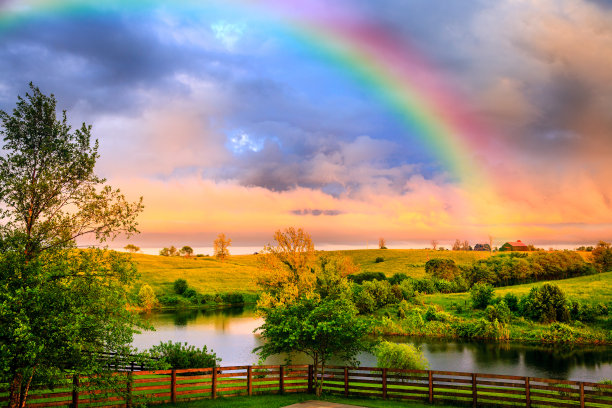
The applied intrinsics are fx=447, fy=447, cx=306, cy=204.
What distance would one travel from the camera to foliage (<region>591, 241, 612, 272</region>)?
11094 centimetres

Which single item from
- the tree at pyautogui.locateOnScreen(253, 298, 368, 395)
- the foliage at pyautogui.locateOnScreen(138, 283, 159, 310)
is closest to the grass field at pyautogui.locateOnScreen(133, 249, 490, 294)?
the foliage at pyautogui.locateOnScreen(138, 283, 159, 310)

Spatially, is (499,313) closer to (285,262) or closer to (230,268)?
(285,262)

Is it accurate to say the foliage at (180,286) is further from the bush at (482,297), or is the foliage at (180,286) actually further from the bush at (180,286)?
the bush at (482,297)

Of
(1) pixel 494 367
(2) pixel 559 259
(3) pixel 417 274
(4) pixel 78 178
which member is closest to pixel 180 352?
(4) pixel 78 178

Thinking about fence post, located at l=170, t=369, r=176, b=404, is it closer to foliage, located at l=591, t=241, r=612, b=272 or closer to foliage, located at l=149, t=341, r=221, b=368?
foliage, located at l=149, t=341, r=221, b=368

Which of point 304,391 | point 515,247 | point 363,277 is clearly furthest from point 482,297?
point 515,247

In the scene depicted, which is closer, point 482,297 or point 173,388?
point 173,388

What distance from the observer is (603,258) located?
112500 mm

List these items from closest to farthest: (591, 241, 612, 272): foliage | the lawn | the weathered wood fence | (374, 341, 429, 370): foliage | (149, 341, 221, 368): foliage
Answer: the weathered wood fence, the lawn, (149, 341, 221, 368): foliage, (374, 341, 429, 370): foliage, (591, 241, 612, 272): foliage

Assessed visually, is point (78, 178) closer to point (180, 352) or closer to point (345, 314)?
point (345, 314)

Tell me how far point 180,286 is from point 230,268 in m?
41.1

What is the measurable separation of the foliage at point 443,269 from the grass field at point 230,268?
5977 mm

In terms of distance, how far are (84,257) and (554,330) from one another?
198ft

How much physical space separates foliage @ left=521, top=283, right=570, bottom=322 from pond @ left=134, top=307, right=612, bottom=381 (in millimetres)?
7889
